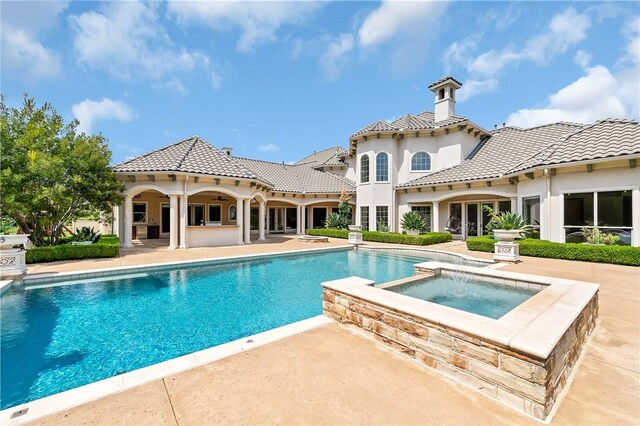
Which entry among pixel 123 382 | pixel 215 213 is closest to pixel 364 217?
pixel 215 213

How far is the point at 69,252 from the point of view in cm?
1159

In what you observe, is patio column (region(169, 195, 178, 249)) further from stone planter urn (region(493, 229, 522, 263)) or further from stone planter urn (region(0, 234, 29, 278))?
stone planter urn (region(493, 229, 522, 263))

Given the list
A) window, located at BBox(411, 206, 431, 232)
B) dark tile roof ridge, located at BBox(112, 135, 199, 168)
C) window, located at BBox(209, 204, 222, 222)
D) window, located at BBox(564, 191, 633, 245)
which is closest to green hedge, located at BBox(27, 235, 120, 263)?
dark tile roof ridge, located at BBox(112, 135, 199, 168)

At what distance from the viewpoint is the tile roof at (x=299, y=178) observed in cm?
2571

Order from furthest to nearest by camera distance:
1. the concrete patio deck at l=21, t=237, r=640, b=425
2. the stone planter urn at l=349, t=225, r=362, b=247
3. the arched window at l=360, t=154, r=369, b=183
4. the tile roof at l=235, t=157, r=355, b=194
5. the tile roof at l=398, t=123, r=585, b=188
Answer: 1. the tile roof at l=235, t=157, r=355, b=194
2. the arched window at l=360, t=154, r=369, b=183
3. the stone planter urn at l=349, t=225, r=362, b=247
4. the tile roof at l=398, t=123, r=585, b=188
5. the concrete patio deck at l=21, t=237, r=640, b=425

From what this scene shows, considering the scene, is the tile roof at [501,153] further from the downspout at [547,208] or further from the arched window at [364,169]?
the downspout at [547,208]

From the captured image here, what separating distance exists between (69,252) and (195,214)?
41.3ft

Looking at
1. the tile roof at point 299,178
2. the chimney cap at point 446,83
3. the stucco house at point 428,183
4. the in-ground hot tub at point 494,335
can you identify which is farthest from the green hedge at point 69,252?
the chimney cap at point 446,83

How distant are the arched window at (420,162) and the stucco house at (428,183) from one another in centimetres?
8

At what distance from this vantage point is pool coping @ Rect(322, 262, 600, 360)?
2.88m

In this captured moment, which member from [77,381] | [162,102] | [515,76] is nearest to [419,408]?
[77,381]

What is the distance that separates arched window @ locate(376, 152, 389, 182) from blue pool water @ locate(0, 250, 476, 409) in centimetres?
1216

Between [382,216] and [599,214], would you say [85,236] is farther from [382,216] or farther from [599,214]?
[599,214]

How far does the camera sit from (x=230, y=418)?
2.59 meters
